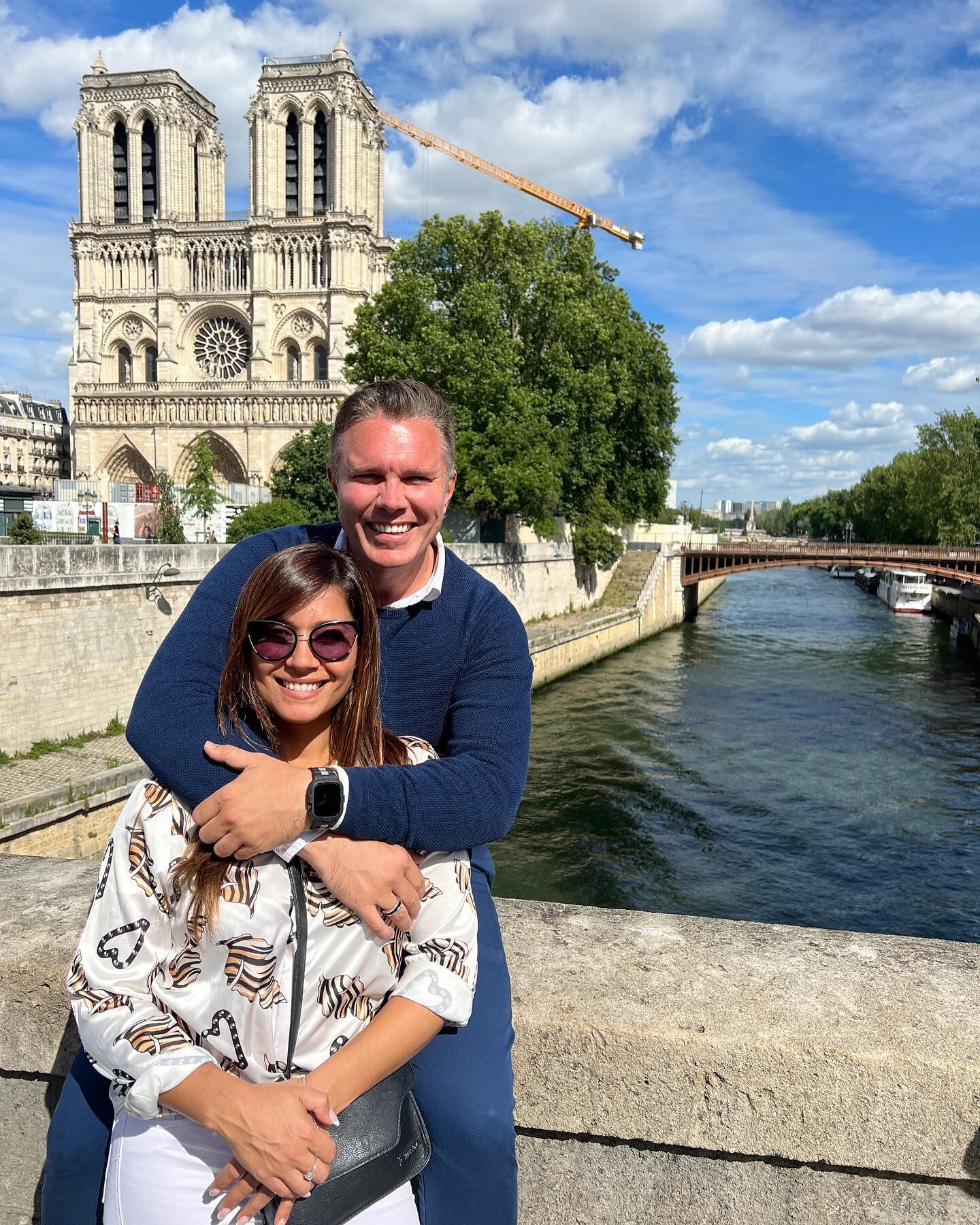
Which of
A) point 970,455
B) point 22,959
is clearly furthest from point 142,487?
point 22,959

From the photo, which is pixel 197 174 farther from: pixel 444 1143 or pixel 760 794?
pixel 444 1143

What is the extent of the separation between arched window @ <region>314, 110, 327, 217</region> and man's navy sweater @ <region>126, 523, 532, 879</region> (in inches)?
1882

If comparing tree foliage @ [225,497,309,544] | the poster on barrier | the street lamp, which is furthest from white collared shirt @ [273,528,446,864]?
the poster on barrier

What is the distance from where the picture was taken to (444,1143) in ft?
4.85

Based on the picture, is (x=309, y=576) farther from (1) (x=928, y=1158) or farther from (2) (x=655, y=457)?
(2) (x=655, y=457)

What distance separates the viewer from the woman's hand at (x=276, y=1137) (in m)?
1.31

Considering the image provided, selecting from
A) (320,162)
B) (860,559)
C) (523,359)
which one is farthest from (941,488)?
(320,162)

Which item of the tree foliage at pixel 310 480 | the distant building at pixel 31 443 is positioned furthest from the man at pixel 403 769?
the distant building at pixel 31 443

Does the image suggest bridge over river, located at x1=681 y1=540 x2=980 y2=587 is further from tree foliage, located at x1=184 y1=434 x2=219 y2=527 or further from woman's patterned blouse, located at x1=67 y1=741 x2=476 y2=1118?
woman's patterned blouse, located at x1=67 y1=741 x2=476 y2=1118

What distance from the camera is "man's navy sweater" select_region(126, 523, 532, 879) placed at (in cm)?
149

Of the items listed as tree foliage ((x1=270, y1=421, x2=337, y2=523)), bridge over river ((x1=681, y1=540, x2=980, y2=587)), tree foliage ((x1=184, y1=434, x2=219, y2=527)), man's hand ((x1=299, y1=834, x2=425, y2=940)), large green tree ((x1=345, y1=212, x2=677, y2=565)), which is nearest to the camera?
man's hand ((x1=299, y1=834, x2=425, y2=940))

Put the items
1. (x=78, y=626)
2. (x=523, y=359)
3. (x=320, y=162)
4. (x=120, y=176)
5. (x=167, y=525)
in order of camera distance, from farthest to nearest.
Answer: (x=120, y=176) < (x=320, y=162) < (x=523, y=359) < (x=167, y=525) < (x=78, y=626)

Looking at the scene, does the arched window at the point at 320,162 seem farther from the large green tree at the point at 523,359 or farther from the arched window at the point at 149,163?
the large green tree at the point at 523,359

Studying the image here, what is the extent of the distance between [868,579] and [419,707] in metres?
65.5
